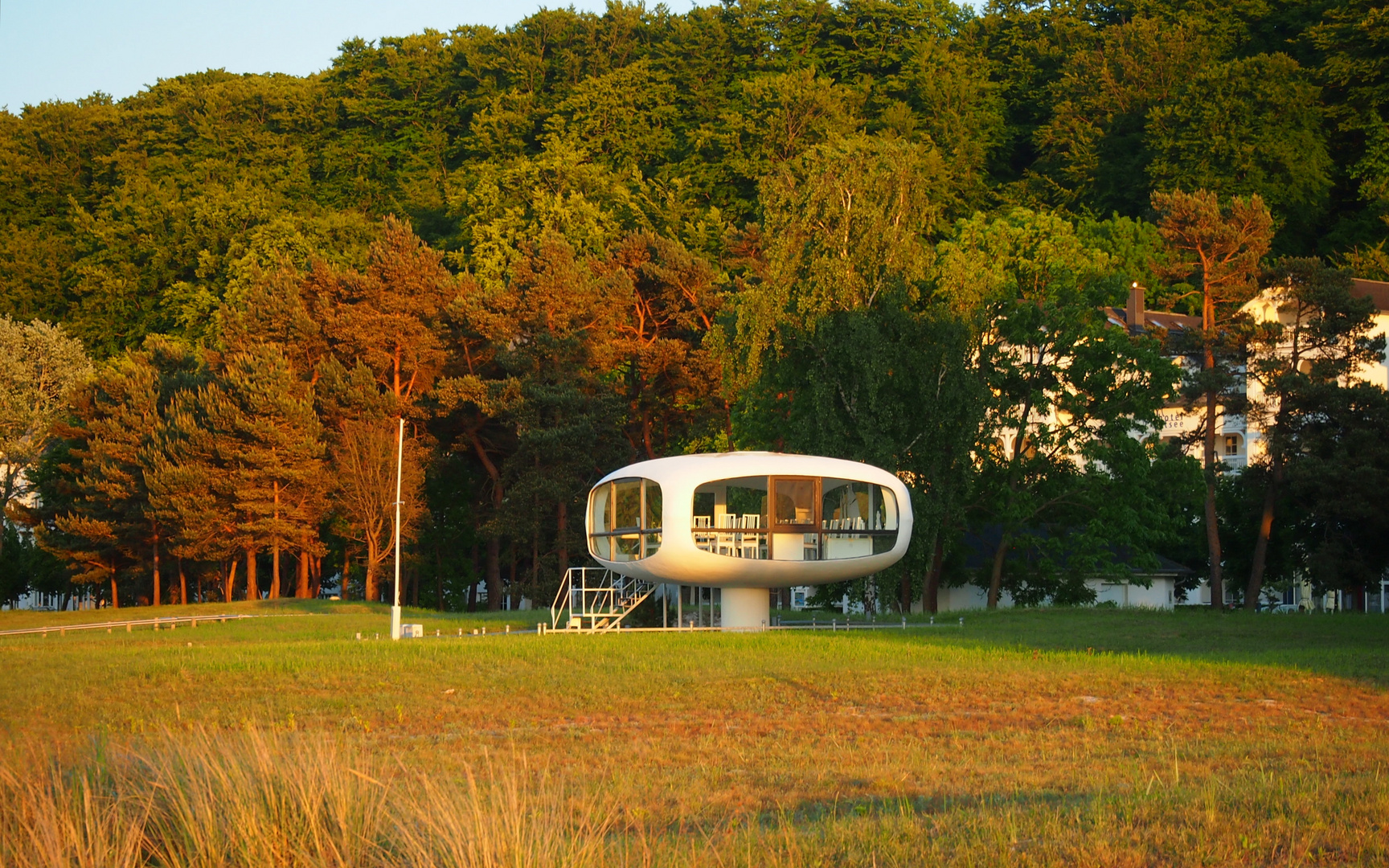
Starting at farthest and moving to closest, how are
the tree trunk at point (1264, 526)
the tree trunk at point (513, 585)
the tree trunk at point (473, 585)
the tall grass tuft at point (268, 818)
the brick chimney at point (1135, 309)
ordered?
the tree trunk at point (473, 585), the brick chimney at point (1135, 309), the tree trunk at point (513, 585), the tree trunk at point (1264, 526), the tall grass tuft at point (268, 818)

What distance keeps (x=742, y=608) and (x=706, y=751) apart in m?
21.6

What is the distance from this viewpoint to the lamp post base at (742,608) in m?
35.2

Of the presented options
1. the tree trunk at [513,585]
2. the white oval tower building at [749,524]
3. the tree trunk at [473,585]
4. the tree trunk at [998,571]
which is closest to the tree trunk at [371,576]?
the tree trunk at [513,585]

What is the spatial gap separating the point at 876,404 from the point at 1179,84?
147 feet

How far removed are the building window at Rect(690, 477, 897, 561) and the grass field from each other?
4.67m

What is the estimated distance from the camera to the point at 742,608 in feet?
116

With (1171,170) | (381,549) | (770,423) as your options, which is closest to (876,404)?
(770,423)

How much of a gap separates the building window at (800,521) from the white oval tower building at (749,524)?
0.07ft

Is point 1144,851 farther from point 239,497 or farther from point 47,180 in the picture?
point 47,180

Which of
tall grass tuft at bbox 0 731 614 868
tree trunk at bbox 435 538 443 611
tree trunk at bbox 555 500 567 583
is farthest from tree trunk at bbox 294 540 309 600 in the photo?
tall grass tuft at bbox 0 731 614 868

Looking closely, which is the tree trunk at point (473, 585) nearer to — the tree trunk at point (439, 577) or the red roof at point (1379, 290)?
the tree trunk at point (439, 577)

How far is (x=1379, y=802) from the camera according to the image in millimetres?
9656

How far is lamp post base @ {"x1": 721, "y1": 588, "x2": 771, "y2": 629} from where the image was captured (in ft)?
116

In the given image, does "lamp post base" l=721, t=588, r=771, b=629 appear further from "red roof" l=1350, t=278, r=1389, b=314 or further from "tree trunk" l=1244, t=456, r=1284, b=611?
"red roof" l=1350, t=278, r=1389, b=314
